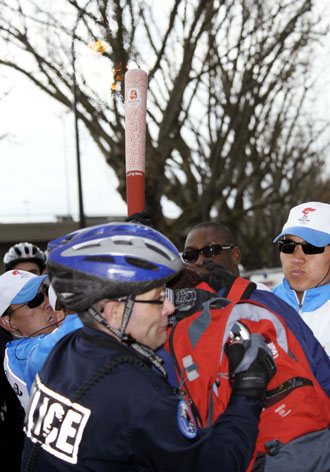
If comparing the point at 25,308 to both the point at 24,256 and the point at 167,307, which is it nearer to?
the point at 167,307

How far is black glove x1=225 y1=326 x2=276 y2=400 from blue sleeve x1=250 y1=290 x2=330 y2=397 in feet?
0.95

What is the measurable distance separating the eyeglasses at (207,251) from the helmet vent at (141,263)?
2.14 meters

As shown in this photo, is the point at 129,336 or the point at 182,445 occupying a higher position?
the point at 129,336

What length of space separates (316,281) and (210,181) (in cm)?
1135

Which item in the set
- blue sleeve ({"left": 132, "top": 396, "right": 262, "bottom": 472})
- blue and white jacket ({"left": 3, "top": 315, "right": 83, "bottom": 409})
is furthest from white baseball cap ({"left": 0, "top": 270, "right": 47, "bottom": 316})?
blue sleeve ({"left": 132, "top": 396, "right": 262, "bottom": 472})

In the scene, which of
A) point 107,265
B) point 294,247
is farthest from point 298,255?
point 107,265

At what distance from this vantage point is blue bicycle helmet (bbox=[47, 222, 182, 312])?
1824 millimetres

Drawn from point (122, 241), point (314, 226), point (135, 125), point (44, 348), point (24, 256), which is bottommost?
point (24, 256)

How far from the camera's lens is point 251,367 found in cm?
174

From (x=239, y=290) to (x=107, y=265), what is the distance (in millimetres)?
600

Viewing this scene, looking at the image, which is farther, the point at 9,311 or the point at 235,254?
the point at 235,254

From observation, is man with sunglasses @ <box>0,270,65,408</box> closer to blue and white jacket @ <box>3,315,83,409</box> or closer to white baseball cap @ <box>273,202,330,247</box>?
blue and white jacket @ <box>3,315,83,409</box>

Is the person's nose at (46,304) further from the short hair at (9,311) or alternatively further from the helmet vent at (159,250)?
the helmet vent at (159,250)

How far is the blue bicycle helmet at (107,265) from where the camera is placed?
1824 mm
